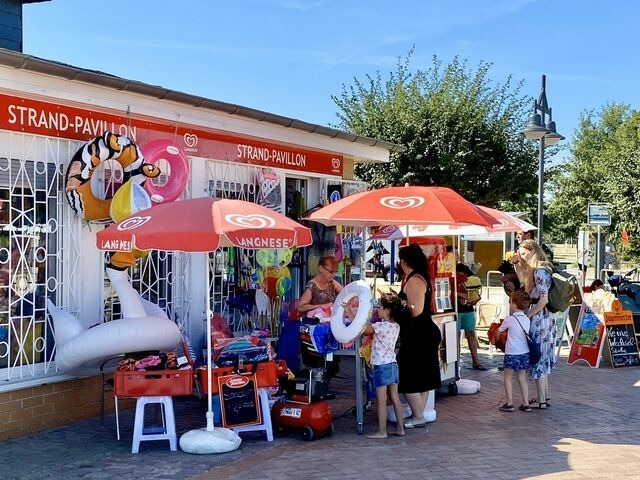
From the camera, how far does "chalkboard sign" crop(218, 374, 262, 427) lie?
255 inches

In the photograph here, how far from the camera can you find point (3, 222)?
646cm

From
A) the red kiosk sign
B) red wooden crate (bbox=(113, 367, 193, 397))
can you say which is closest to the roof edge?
the red kiosk sign

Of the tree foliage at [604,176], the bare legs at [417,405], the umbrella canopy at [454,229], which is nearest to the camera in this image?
the bare legs at [417,405]

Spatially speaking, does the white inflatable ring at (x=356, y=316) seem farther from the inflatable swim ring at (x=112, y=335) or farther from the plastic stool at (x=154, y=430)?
the plastic stool at (x=154, y=430)

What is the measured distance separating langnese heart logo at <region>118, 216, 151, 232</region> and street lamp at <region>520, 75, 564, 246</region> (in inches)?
323

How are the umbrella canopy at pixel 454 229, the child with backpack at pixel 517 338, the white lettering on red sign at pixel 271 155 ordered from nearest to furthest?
the child with backpack at pixel 517 338, the umbrella canopy at pixel 454 229, the white lettering on red sign at pixel 271 155

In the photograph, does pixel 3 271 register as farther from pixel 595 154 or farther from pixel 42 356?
pixel 595 154

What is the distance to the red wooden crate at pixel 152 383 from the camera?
616 centimetres

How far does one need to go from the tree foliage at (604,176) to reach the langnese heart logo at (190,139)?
59.7ft

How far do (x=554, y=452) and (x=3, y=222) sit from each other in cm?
510

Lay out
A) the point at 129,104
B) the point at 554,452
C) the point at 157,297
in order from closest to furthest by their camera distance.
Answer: the point at 554,452 < the point at 129,104 < the point at 157,297

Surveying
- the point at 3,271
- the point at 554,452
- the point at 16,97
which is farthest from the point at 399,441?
the point at 16,97

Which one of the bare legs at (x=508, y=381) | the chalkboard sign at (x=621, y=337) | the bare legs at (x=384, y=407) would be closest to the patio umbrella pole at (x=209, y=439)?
the bare legs at (x=384, y=407)

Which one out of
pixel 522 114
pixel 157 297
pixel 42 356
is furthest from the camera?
pixel 522 114
